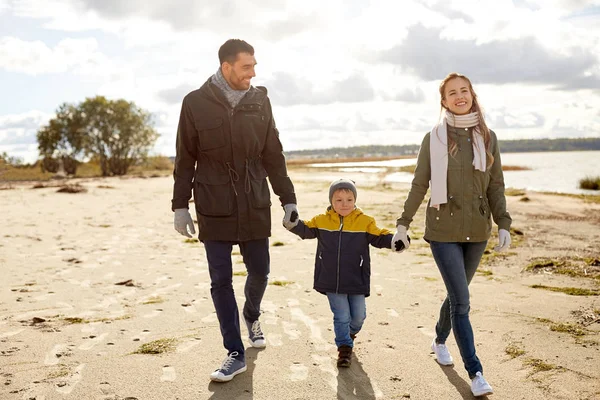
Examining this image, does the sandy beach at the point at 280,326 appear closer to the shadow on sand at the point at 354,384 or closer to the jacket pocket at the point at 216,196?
the shadow on sand at the point at 354,384

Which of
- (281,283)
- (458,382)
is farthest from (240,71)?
(281,283)

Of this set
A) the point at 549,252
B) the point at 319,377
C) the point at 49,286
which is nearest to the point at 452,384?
the point at 319,377

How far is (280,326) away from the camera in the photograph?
17.6 ft

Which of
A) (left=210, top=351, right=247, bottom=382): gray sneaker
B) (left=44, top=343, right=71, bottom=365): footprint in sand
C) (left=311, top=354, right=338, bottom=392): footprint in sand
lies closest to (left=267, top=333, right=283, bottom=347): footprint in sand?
(left=311, top=354, right=338, bottom=392): footprint in sand

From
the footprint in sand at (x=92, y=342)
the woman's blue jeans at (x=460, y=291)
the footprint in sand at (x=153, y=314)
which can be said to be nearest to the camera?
the woman's blue jeans at (x=460, y=291)

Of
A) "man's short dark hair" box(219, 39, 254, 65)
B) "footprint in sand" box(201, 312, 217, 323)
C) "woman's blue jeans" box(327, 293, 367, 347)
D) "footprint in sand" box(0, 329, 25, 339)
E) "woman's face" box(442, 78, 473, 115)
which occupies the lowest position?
"footprint in sand" box(201, 312, 217, 323)

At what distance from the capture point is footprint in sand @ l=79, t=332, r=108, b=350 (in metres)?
4.79

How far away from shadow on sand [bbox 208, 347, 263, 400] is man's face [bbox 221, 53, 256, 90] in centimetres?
214

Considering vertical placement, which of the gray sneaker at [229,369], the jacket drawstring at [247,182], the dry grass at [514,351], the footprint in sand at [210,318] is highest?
the jacket drawstring at [247,182]

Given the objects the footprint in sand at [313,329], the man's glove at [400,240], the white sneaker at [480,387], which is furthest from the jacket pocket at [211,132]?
the white sneaker at [480,387]

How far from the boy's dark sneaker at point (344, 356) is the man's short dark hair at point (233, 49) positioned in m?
2.32

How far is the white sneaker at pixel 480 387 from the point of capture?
381 cm

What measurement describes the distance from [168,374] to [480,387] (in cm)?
221

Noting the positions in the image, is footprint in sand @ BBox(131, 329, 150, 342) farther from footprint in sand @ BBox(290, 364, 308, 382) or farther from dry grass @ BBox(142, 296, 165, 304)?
footprint in sand @ BBox(290, 364, 308, 382)
